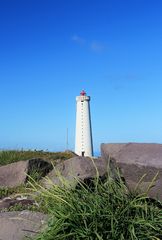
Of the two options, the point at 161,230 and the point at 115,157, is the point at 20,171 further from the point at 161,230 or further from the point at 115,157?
the point at 161,230

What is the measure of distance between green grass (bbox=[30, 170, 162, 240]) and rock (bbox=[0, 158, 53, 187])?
23.3 ft

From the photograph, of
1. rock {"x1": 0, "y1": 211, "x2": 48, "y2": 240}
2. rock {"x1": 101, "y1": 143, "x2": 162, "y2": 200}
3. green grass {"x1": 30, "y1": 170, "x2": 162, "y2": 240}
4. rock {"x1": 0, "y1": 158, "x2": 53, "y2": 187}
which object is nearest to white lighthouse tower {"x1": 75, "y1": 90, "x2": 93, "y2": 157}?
rock {"x1": 0, "y1": 158, "x2": 53, "y2": 187}

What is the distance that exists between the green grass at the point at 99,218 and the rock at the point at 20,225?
0.53 m

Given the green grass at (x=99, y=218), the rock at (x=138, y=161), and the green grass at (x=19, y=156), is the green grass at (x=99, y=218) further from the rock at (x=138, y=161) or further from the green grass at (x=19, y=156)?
the green grass at (x=19, y=156)

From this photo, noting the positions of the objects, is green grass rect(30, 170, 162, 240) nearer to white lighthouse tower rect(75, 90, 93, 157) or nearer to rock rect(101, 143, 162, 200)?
rock rect(101, 143, 162, 200)

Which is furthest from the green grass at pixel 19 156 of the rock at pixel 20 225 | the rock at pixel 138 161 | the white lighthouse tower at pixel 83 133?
the white lighthouse tower at pixel 83 133

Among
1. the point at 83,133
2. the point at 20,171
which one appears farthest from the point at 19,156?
the point at 83,133

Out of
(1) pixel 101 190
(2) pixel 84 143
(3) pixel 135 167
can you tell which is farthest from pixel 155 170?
(2) pixel 84 143

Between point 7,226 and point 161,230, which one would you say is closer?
point 161,230

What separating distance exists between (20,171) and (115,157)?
16.1ft

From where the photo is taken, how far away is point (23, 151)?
20969 millimetres

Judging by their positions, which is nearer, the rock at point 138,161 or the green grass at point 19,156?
the rock at point 138,161

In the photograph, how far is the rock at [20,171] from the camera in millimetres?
14117

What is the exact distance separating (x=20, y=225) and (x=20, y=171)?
7.00m
